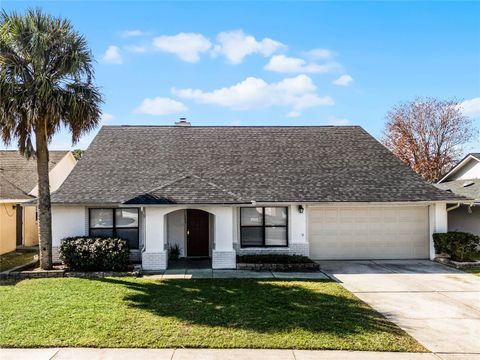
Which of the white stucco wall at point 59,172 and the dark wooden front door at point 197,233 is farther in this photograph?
the white stucco wall at point 59,172

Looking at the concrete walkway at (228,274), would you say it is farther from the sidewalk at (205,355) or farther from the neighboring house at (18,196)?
the neighboring house at (18,196)

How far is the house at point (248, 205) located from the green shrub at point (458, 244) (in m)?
0.88

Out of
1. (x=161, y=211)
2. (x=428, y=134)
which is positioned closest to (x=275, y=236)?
(x=161, y=211)

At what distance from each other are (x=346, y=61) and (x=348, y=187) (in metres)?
5.49

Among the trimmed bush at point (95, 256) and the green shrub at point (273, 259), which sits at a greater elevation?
the trimmed bush at point (95, 256)

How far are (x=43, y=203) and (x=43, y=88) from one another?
412 centimetres

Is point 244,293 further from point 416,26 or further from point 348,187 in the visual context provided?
point 416,26

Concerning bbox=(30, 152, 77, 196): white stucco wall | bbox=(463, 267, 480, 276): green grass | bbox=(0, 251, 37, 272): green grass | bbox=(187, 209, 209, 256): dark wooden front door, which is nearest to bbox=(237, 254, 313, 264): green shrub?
bbox=(187, 209, 209, 256): dark wooden front door

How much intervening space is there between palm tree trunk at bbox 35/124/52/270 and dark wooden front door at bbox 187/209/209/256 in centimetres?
575

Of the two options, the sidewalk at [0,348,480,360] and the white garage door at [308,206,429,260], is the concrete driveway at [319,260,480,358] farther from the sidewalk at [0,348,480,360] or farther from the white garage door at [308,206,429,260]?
the sidewalk at [0,348,480,360]

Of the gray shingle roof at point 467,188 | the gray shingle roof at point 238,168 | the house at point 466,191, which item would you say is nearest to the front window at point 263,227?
the gray shingle roof at point 238,168

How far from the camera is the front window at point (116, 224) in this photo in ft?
51.9

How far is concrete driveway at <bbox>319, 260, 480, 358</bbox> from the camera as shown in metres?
7.91

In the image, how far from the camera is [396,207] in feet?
54.6
